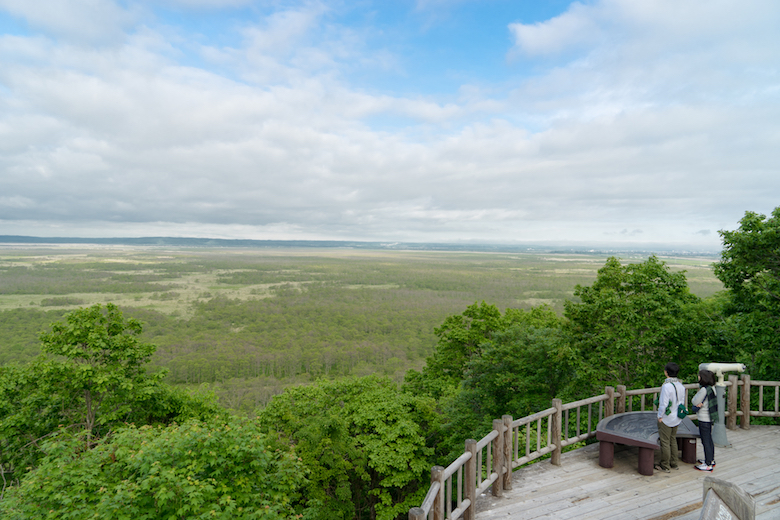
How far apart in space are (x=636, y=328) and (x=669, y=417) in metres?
10.2

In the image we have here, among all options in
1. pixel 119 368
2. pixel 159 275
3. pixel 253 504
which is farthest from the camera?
pixel 159 275

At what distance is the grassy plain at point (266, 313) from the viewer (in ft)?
191

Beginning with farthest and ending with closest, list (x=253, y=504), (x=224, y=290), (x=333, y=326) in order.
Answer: (x=224, y=290) < (x=333, y=326) < (x=253, y=504)

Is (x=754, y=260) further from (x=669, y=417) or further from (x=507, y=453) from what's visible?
(x=507, y=453)

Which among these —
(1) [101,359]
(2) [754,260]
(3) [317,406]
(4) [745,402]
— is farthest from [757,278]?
(1) [101,359]

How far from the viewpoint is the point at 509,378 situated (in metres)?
16.9

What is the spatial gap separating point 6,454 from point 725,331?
96.0 ft

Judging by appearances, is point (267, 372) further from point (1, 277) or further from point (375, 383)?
point (1, 277)

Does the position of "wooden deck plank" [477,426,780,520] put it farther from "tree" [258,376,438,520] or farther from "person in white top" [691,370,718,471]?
"tree" [258,376,438,520]

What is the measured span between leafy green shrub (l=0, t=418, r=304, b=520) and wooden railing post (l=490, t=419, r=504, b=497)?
532 cm

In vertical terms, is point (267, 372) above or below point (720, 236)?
below

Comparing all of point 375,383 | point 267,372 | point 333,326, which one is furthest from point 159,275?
point 375,383

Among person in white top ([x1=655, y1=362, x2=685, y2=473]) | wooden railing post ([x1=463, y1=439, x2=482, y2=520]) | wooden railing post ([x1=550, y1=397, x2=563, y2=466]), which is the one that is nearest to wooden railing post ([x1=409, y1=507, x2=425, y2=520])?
wooden railing post ([x1=463, y1=439, x2=482, y2=520])

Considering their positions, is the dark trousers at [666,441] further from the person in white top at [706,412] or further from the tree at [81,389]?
the tree at [81,389]
